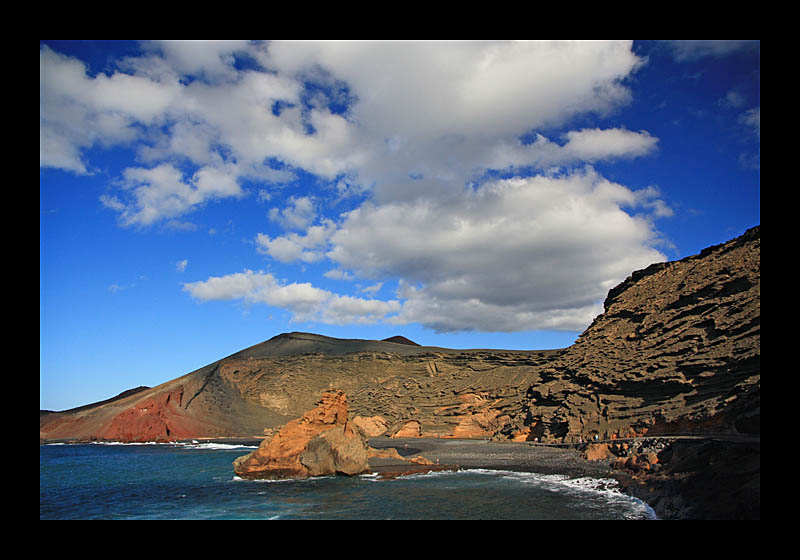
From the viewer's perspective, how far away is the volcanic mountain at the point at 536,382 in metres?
30.1

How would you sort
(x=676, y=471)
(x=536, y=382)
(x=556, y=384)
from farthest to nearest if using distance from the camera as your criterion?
1. (x=536, y=382)
2. (x=556, y=384)
3. (x=676, y=471)

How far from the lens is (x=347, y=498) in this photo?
66.9 ft

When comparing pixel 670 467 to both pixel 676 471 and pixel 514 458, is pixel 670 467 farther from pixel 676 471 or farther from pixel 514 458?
pixel 514 458

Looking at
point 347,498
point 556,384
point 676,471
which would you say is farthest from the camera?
point 556,384

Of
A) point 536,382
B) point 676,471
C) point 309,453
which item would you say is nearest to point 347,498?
point 309,453

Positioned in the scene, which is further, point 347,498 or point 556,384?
point 556,384

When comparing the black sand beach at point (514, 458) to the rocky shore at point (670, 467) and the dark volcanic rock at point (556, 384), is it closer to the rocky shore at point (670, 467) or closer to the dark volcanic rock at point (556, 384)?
the rocky shore at point (670, 467)

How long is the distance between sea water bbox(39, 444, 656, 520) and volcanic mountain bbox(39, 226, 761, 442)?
25.9 ft

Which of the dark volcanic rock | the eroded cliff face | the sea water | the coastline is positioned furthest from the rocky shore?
the eroded cliff face

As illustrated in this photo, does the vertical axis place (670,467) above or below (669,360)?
below

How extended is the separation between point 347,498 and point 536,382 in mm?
34051
